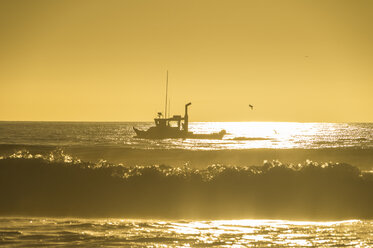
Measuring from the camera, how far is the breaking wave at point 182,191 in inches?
842

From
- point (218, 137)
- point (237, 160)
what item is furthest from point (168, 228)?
point (218, 137)

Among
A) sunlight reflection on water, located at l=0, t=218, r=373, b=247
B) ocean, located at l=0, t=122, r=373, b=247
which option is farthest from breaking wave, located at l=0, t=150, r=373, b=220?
sunlight reflection on water, located at l=0, t=218, r=373, b=247

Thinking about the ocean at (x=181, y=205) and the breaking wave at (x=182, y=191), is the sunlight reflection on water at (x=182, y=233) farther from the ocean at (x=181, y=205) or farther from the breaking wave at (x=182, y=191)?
the breaking wave at (x=182, y=191)

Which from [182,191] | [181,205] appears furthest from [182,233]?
[182,191]

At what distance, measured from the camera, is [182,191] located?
960 inches

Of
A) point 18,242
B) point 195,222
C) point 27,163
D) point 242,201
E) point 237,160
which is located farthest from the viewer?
point 237,160

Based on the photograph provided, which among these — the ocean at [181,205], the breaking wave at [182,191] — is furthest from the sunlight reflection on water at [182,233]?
the breaking wave at [182,191]

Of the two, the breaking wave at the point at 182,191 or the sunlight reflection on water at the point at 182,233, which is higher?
the breaking wave at the point at 182,191

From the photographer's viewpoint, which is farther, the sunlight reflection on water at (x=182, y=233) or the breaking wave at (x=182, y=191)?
A: the breaking wave at (x=182, y=191)

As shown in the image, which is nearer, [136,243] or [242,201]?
[136,243]

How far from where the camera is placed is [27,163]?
27984 millimetres

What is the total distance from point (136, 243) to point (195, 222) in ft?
12.7

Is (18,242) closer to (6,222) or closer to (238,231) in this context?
(6,222)

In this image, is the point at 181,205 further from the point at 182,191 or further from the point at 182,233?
the point at 182,233
